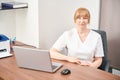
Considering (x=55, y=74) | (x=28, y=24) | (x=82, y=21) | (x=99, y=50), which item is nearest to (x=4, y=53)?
(x=28, y=24)

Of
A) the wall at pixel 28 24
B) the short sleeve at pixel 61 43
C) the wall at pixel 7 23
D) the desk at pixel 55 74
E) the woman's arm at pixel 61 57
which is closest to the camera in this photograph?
the desk at pixel 55 74

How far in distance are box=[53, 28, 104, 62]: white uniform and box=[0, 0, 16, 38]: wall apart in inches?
30.2

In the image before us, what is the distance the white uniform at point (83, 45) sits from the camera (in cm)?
233

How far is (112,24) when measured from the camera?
300 cm

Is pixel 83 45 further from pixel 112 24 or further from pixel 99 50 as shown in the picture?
pixel 112 24

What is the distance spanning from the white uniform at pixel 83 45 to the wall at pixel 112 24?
0.70 meters

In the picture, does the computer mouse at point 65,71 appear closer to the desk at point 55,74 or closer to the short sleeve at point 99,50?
the desk at point 55,74

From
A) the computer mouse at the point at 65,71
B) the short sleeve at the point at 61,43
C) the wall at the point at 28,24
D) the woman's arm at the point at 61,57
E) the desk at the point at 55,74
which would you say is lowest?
the desk at the point at 55,74

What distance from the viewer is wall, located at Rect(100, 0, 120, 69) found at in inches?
116

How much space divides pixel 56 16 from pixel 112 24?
0.82m

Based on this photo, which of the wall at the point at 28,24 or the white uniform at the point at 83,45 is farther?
the wall at the point at 28,24

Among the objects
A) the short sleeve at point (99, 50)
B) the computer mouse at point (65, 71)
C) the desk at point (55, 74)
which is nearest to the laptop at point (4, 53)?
the desk at point (55, 74)

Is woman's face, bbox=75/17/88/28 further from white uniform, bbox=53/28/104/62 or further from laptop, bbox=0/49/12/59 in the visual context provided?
laptop, bbox=0/49/12/59

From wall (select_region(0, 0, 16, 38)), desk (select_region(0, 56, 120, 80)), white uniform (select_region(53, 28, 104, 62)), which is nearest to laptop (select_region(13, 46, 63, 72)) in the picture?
desk (select_region(0, 56, 120, 80))
